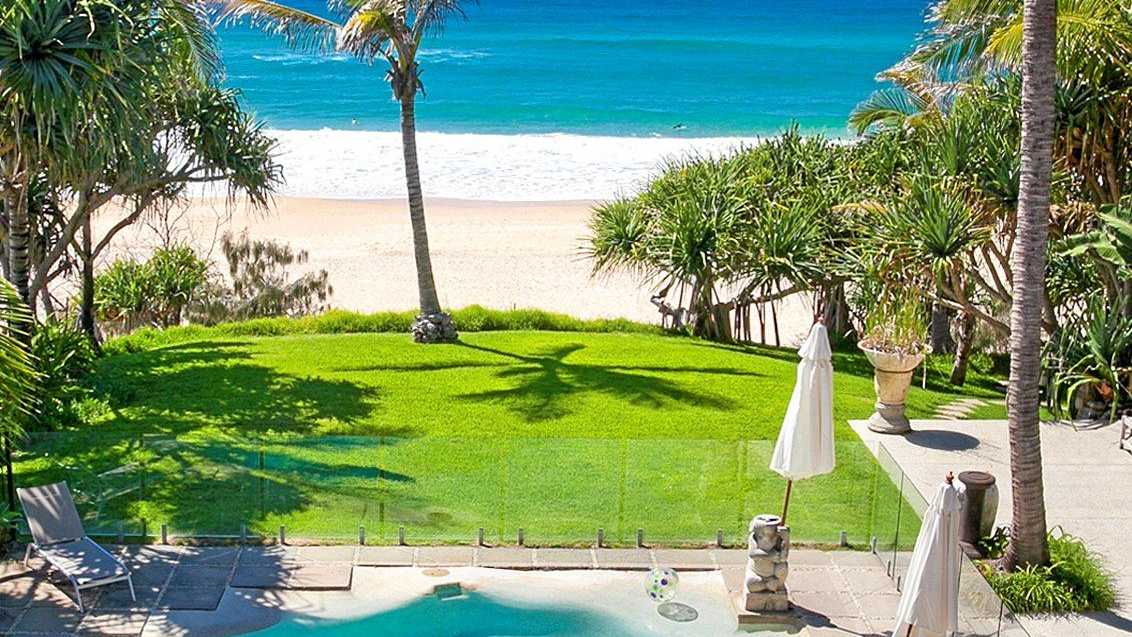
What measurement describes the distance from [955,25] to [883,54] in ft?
225

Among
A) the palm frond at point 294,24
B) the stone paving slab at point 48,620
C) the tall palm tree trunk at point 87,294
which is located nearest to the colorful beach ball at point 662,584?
the stone paving slab at point 48,620

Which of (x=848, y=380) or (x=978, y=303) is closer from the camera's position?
(x=848, y=380)

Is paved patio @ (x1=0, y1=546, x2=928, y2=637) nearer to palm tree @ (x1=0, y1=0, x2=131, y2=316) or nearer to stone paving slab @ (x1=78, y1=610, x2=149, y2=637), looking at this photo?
stone paving slab @ (x1=78, y1=610, x2=149, y2=637)

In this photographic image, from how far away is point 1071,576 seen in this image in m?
12.9

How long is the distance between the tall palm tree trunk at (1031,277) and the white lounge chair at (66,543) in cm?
902

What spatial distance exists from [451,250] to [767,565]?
25.1 metres

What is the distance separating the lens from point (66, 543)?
13.0 m

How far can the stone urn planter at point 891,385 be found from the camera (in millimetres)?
17391

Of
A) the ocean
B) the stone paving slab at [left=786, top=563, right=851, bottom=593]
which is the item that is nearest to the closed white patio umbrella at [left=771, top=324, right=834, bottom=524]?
the stone paving slab at [left=786, top=563, right=851, bottom=593]

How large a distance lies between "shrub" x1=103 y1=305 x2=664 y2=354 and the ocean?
1058cm

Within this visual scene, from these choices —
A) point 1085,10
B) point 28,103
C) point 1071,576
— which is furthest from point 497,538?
point 1085,10

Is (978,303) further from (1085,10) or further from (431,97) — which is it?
(431,97)

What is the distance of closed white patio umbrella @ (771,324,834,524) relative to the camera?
12891 millimetres

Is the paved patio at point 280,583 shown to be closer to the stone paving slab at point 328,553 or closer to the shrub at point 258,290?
the stone paving slab at point 328,553
